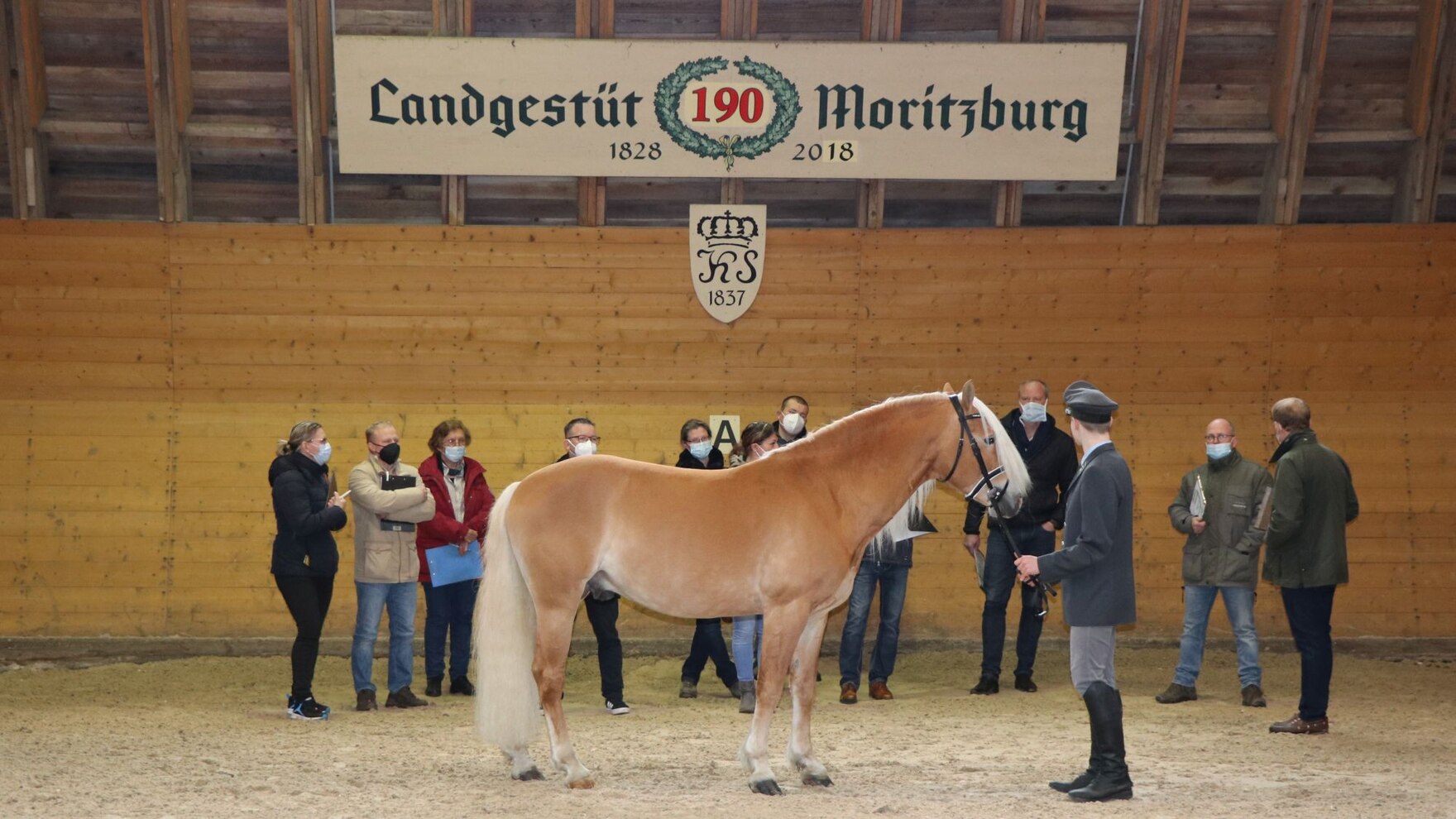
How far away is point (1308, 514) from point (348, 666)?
6.34 meters

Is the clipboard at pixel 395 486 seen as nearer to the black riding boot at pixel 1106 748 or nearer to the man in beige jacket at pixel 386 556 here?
the man in beige jacket at pixel 386 556

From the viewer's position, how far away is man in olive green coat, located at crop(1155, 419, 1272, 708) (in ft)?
25.5

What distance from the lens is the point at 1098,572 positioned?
210 inches

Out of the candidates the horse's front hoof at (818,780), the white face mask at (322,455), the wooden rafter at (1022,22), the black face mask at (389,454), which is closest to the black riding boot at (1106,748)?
the horse's front hoof at (818,780)

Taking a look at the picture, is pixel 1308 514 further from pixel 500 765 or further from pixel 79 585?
pixel 79 585

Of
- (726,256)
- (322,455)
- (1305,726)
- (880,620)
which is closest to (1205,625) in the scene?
(1305,726)

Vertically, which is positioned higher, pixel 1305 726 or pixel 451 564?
pixel 451 564

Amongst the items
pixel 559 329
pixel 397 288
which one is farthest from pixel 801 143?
pixel 397 288

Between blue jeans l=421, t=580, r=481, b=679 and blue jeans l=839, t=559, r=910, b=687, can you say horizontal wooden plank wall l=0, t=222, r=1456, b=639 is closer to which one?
blue jeans l=839, t=559, r=910, b=687

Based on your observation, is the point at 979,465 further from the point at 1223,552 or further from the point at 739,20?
the point at 739,20

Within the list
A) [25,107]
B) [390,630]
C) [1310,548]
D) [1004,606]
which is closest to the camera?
[1310,548]

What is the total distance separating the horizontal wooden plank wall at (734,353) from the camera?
9266 millimetres

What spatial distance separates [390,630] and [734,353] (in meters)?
3.31

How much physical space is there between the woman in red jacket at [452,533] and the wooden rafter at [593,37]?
2344 mm
